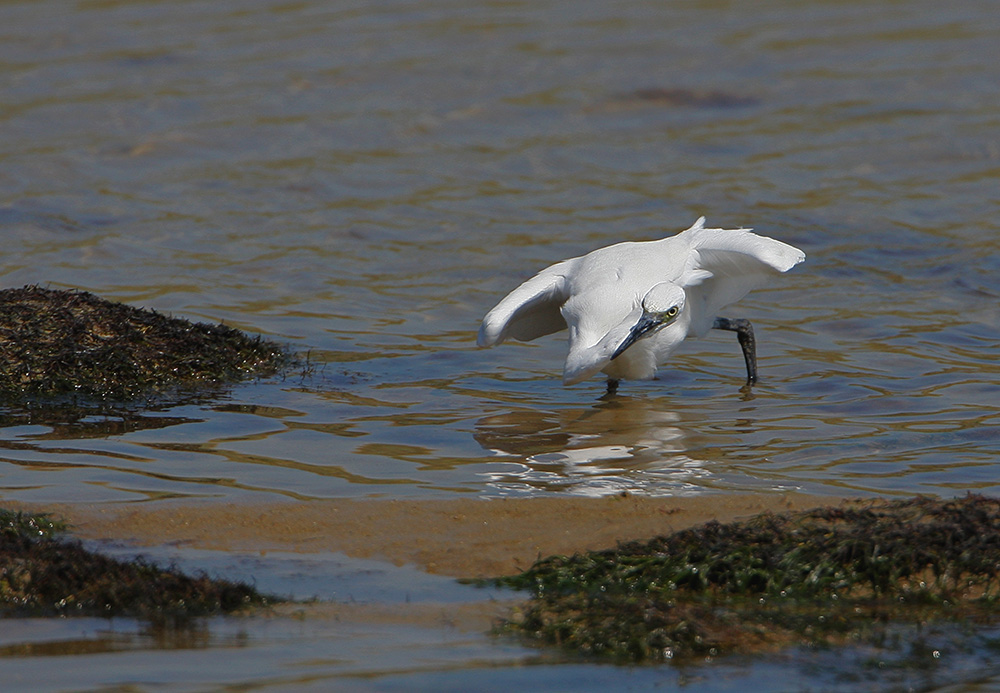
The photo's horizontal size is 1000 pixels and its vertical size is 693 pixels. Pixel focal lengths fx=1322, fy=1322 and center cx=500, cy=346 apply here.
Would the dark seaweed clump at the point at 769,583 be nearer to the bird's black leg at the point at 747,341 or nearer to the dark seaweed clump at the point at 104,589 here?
the dark seaweed clump at the point at 104,589

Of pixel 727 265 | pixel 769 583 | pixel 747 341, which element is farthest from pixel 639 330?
pixel 769 583

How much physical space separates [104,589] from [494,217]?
320 inches

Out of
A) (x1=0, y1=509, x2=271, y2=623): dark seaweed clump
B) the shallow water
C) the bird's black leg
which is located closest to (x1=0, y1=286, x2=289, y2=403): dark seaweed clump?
the shallow water

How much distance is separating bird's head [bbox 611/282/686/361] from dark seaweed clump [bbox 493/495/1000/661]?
2.37 m

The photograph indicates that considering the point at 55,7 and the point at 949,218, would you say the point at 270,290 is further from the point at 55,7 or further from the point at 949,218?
the point at 55,7

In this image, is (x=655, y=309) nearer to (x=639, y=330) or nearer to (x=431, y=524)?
(x=639, y=330)

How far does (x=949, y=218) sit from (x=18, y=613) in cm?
925

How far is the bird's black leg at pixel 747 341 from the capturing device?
7.94 meters

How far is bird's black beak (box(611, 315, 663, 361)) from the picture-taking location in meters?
6.95

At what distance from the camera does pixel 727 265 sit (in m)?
7.83

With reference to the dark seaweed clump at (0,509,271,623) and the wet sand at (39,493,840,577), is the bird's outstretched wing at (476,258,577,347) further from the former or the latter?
the dark seaweed clump at (0,509,271,623)

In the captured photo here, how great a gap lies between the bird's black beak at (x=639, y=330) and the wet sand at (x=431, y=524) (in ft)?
5.26

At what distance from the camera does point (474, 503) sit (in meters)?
5.38

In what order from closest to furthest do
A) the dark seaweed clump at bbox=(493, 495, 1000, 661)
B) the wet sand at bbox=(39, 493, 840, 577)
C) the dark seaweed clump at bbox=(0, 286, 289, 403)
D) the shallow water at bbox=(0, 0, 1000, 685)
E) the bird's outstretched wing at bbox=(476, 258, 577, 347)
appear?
1. the dark seaweed clump at bbox=(493, 495, 1000, 661)
2. the wet sand at bbox=(39, 493, 840, 577)
3. the shallow water at bbox=(0, 0, 1000, 685)
4. the dark seaweed clump at bbox=(0, 286, 289, 403)
5. the bird's outstretched wing at bbox=(476, 258, 577, 347)
